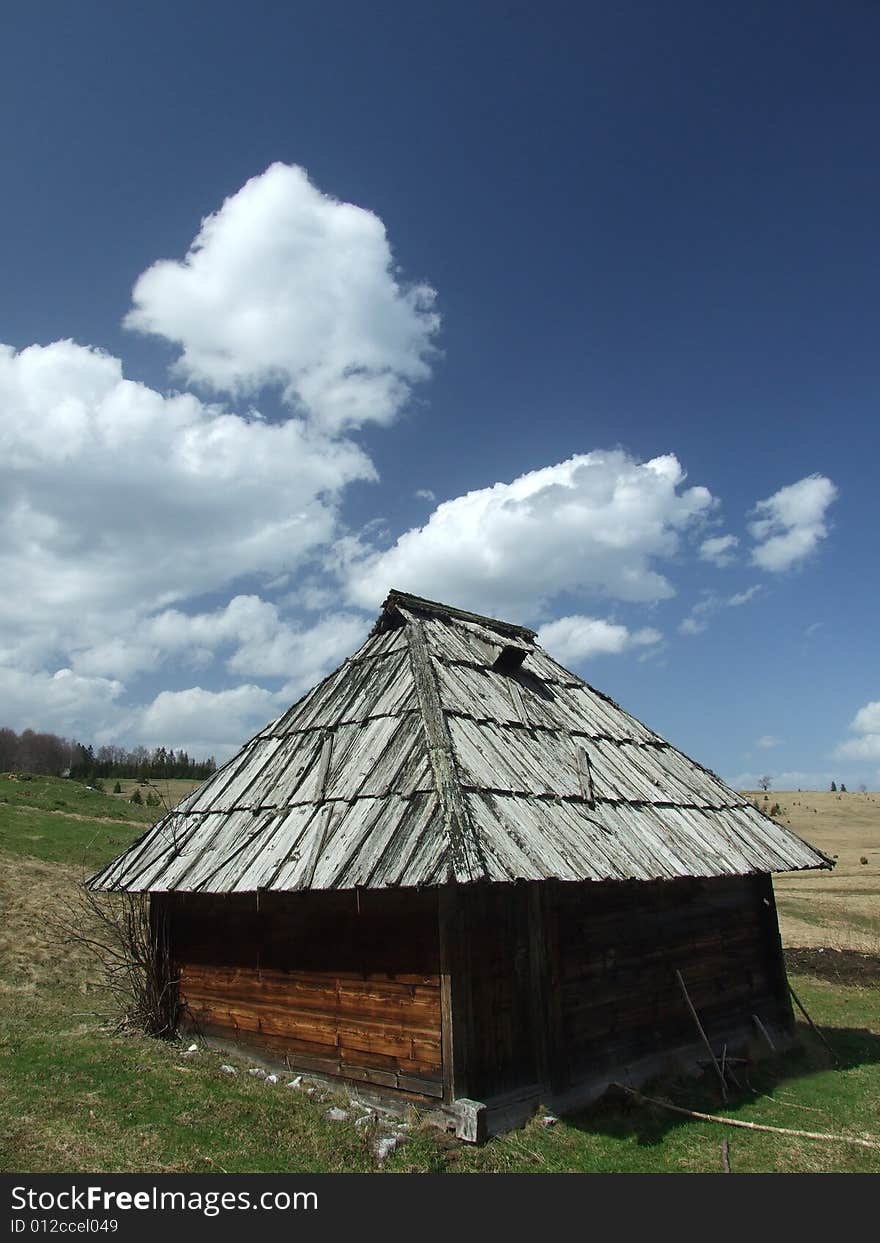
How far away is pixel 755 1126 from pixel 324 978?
504 centimetres

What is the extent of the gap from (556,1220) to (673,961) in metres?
5.30

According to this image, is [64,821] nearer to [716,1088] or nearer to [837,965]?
[837,965]

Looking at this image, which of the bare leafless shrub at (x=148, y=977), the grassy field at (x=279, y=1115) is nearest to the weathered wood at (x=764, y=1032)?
the grassy field at (x=279, y=1115)

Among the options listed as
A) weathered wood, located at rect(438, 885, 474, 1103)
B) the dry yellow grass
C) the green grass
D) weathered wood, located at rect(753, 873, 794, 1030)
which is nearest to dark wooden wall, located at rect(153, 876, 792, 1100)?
weathered wood, located at rect(438, 885, 474, 1103)

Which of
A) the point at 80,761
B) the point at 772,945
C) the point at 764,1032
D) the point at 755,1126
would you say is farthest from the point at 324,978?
the point at 80,761

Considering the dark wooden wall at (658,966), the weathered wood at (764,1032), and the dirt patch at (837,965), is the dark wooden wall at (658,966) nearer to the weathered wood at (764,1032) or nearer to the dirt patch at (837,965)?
the weathered wood at (764,1032)

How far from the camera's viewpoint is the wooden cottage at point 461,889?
26.8ft

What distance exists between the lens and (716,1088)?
33.7 ft

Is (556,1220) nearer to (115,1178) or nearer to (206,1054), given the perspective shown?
(115,1178)

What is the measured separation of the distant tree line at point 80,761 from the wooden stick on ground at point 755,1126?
195 feet

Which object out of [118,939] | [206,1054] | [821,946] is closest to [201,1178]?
[206,1054]

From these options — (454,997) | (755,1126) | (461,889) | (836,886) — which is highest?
(461,889)

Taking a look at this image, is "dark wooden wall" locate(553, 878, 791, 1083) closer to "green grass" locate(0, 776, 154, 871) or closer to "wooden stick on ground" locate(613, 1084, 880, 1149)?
"wooden stick on ground" locate(613, 1084, 880, 1149)

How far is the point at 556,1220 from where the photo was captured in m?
6.29
